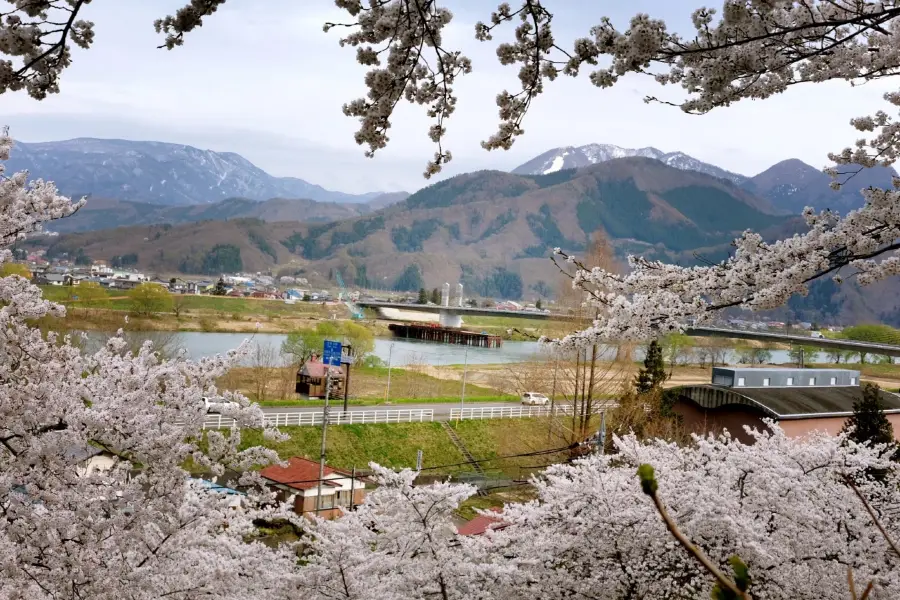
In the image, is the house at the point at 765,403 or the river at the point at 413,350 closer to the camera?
the house at the point at 765,403

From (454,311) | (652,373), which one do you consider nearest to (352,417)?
(652,373)

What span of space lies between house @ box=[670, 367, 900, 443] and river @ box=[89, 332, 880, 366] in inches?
415

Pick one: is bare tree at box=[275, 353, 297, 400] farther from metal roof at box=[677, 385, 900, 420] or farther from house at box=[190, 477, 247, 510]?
metal roof at box=[677, 385, 900, 420]

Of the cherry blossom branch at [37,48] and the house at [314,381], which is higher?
the cherry blossom branch at [37,48]

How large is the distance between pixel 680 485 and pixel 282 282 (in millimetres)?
106781

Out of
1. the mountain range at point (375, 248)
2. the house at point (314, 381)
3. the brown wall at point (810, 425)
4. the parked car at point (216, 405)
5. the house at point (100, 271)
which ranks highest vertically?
the mountain range at point (375, 248)

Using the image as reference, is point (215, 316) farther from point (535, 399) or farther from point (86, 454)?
point (86, 454)

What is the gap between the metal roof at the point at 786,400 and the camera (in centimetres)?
1720

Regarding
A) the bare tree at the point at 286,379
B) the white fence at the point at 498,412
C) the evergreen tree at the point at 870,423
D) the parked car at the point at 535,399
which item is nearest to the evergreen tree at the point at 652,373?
the evergreen tree at the point at 870,423

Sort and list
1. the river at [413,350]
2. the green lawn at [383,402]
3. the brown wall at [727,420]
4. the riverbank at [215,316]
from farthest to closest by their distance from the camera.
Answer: the river at [413,350] → the riverbank at [215,316] → the green lawn at [383,402] → the brown wall at [727,420]

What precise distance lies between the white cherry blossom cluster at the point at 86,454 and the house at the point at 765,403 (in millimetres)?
13553

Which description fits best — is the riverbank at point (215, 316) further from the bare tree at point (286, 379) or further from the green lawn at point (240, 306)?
the bare tree at point (286, 379)

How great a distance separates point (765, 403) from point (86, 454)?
1629 centimetres

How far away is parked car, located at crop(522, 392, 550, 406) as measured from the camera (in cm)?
2379
